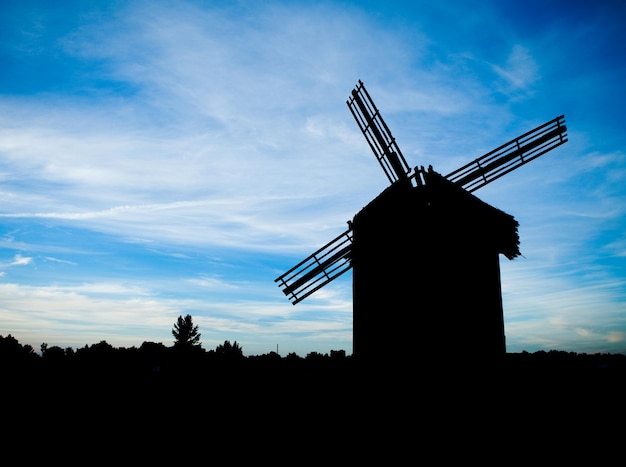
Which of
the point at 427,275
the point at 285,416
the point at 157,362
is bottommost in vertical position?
the point at 285,416

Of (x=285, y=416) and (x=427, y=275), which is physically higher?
(x=427, y=275)

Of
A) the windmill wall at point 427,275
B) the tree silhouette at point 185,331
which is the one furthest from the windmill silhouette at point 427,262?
the tree silhouette at point 185,331

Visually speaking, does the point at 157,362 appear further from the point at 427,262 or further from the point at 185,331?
the point at 185,331

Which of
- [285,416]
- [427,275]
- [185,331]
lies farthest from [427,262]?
[185,331]

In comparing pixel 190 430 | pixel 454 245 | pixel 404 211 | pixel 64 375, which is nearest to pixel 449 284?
pixel 454 245

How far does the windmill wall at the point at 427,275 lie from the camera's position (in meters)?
10.6

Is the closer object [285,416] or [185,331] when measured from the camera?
[285,416]

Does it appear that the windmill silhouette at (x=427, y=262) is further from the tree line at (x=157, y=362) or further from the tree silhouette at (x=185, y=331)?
the tree silhouette at (x=185, y=331)

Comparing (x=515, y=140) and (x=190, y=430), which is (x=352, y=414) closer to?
(x=190, y=430)

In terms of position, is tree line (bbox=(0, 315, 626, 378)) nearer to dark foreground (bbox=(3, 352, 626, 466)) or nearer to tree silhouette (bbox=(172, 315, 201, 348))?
dark foreground (bbox=(3, 352, 626, 466))

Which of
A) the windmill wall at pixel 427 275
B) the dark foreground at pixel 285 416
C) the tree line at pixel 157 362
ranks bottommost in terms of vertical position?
the dark foreground at pixel 285 416

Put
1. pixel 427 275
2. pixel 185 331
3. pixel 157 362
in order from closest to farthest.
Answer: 1. pixel 157 362
2. pixel 427 275
3. pixel 185 331

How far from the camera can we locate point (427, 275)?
35.2ft

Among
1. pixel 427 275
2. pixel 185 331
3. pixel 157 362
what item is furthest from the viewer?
pixel 185 331
